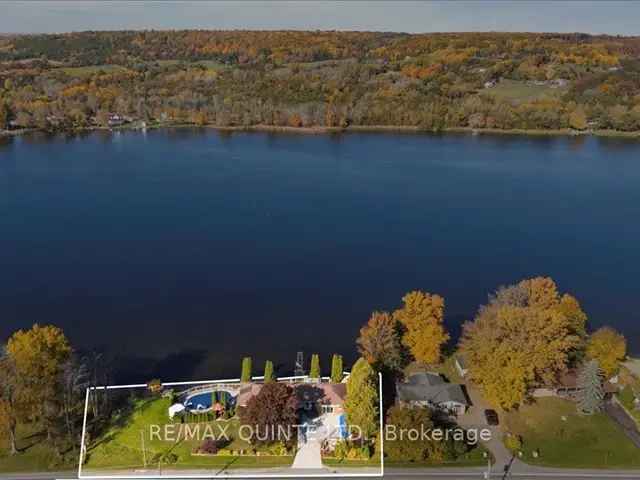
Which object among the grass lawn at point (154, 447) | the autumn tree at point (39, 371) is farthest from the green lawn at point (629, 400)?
the autumn tree at point (39, 371)

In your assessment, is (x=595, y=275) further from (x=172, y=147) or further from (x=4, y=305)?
(x=172, y=147)

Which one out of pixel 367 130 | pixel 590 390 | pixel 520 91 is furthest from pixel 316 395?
pixel 520 91

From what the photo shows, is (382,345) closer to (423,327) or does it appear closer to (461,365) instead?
(423,327)

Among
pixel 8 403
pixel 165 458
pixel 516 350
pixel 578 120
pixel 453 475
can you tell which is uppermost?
pixel 578 120

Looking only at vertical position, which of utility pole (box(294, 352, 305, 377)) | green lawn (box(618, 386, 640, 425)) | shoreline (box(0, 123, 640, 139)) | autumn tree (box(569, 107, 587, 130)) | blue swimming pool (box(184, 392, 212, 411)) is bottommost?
utility pole (box(294, 352, 305, 377))

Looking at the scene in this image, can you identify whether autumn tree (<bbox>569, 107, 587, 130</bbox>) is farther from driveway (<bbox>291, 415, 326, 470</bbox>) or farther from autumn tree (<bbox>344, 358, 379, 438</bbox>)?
driveway (<bbox>291, 415, 326, 470</bbox>)

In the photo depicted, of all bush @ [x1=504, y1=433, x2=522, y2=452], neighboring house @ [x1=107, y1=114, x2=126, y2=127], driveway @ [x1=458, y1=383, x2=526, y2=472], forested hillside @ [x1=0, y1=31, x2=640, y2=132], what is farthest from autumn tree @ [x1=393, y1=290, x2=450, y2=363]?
neighboring house @ [x1=107, y1=114, x2=126, y2=127]
